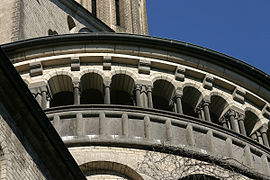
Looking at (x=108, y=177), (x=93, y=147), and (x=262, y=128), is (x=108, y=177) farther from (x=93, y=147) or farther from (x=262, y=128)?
(x=262, y=128)

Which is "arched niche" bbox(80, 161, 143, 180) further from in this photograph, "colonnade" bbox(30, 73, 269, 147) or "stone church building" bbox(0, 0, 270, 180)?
"colonnade" bbox(30, 73, 269, 147)

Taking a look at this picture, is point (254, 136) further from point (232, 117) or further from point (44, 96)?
point (44, 96)

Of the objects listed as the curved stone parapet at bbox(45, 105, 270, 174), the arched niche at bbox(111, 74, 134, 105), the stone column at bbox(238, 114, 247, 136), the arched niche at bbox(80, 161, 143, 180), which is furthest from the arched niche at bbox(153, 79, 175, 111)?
the arched niche at bbox(80, 161, 143, 180)

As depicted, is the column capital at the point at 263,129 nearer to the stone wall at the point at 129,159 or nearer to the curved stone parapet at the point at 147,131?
the curved stone parapet at the point at 147,131

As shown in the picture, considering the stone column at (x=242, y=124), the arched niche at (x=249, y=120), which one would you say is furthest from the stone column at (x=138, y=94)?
the arched niche at (x=249, y=120)

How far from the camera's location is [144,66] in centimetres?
2773

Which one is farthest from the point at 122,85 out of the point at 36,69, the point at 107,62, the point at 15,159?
the point at 15,159

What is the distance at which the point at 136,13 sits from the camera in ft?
155

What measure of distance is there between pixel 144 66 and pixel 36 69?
324cm

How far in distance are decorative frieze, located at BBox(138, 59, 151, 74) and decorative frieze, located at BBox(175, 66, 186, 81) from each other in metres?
0.87

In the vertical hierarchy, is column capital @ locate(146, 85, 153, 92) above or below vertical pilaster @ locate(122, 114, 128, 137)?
above

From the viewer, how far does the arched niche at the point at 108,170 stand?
2378 centimetres

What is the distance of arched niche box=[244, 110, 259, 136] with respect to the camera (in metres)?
28.1

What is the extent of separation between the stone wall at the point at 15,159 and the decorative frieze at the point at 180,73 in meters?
11.8
